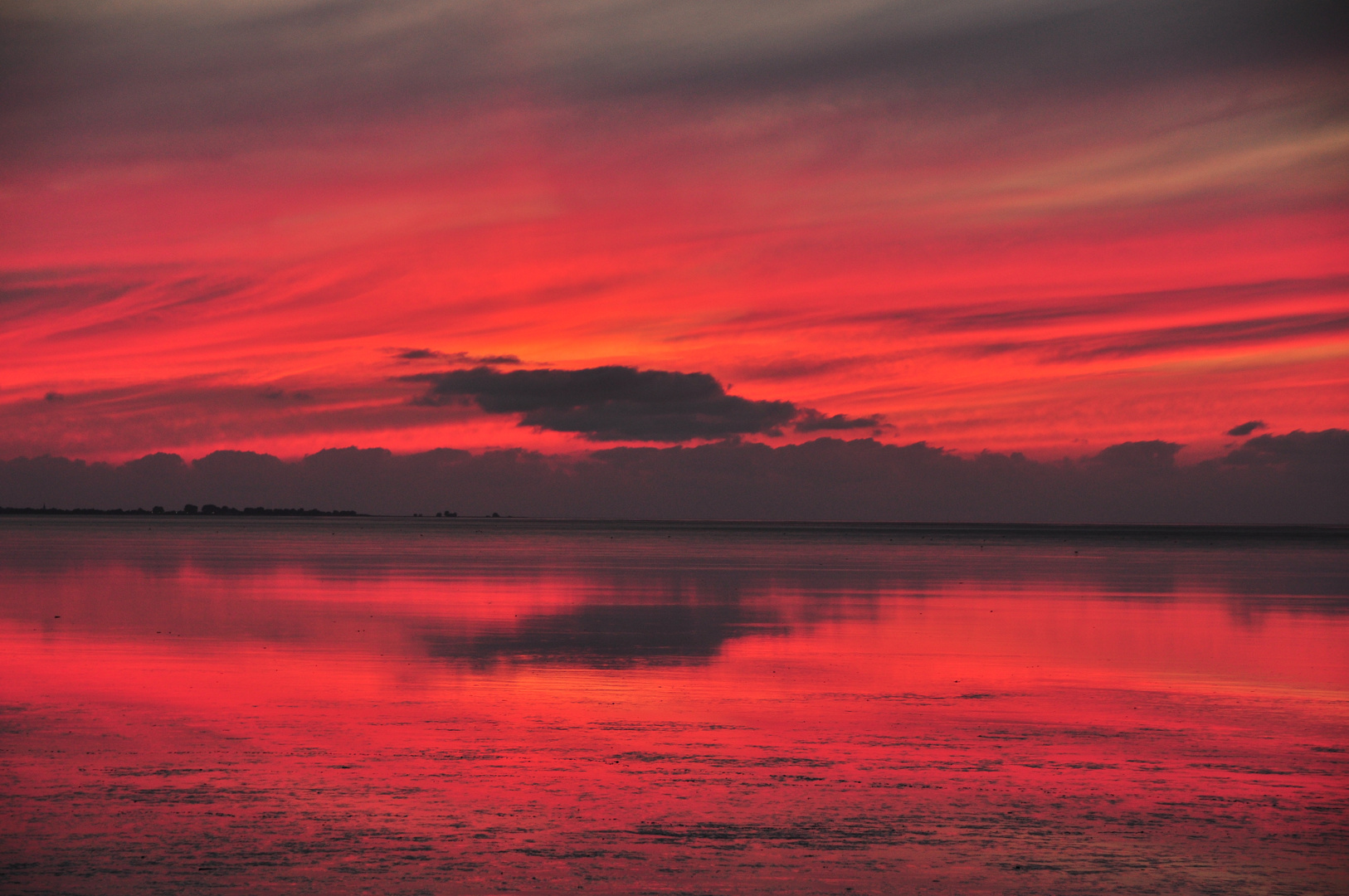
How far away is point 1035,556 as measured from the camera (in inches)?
3521

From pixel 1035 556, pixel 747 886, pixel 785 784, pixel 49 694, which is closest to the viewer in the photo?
pixel 747 886

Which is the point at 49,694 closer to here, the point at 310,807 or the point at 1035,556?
the point at 310,807

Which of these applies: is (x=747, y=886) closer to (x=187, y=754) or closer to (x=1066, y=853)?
(x=1066, y=853)

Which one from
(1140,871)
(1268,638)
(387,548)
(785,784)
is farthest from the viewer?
(387,548)

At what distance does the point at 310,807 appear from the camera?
466 inches

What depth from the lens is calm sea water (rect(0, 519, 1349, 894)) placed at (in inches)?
400

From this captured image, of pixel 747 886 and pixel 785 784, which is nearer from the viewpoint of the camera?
pixel 747 886

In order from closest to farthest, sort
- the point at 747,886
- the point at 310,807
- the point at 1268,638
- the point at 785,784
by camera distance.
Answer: the point at 747,886 < the point at 310,807 < the point at 785,784 < the point at 1268,638

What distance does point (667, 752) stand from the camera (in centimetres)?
1467

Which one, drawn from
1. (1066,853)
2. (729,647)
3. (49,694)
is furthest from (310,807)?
(729,647)

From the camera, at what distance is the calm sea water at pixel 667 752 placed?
1016 cm

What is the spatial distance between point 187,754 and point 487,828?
203 inches

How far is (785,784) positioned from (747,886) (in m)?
3.54

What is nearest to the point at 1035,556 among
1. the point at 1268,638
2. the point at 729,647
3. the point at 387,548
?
the point at 387,548
